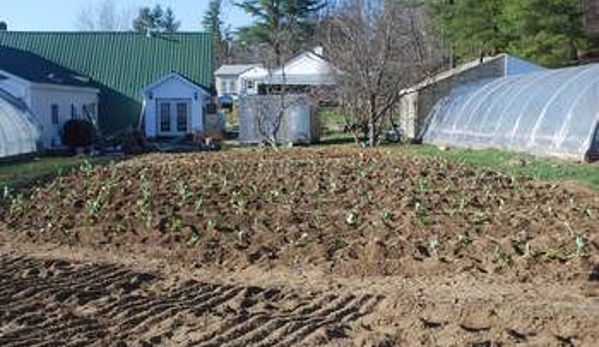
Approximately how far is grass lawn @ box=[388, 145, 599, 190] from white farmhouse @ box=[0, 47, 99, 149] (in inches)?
580

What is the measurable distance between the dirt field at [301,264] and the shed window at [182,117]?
23.3 m

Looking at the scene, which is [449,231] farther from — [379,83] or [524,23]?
[524,23]

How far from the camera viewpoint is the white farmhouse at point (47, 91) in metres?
31.8

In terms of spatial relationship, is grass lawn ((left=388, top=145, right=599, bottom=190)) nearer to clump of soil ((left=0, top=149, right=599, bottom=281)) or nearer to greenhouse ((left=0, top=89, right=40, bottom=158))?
clump of soil ((left=0, top=149, right=599, bottom=281))

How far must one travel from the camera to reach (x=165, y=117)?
128ft

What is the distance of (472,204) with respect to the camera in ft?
41.6

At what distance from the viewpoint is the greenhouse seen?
2655 cm

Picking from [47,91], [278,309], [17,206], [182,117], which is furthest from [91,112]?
[278,309]

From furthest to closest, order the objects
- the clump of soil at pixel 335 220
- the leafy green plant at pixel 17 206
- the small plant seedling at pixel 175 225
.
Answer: the leafy green plant at pixel 17 206 < the small plant seedling at pixel 175 225 < the clump of soil at pixel 335 220

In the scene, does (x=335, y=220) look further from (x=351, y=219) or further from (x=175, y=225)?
(x=175, y=225)

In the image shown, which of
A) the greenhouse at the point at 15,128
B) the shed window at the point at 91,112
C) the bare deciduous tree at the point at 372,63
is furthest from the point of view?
the shed window at the point at 91,112

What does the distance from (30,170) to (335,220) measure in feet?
40.9

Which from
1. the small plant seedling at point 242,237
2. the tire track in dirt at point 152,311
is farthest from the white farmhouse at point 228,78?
the tire track in dirt at point 152,311

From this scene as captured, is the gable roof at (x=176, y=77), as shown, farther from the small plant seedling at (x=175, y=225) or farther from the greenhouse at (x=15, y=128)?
the small plant seedling at (x=175, y=225)
